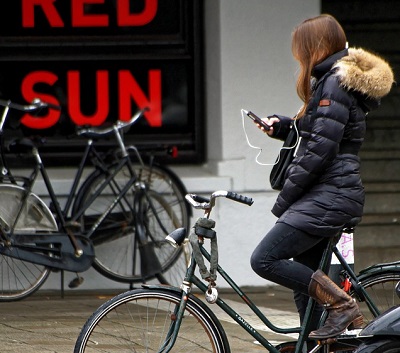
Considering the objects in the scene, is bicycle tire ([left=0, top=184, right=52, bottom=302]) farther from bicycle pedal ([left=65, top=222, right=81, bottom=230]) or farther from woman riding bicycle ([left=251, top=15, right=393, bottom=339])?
woman riding bicycle ([left=251, top=15, right=393, bottom=339])

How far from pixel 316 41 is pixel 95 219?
3.93m

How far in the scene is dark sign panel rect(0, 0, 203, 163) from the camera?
9.42 m

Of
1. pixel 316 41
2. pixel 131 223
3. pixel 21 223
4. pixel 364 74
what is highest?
pixel 316 41

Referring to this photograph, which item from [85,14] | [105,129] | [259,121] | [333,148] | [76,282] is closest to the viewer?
[333,148]

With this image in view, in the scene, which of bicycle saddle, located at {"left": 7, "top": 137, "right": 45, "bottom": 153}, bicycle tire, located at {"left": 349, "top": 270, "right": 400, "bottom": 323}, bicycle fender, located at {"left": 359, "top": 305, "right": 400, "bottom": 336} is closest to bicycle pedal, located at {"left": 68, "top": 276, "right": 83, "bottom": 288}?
bicycle saddle, located at {"left": 7, "top": 137, "right": 45, "bottom": 153}

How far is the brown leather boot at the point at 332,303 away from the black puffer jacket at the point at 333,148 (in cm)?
24

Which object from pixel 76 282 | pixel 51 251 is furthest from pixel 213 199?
pixel 76 282

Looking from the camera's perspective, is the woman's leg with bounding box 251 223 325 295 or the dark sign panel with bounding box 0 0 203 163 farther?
the dark sign panel with bounding box 0 0 203 163

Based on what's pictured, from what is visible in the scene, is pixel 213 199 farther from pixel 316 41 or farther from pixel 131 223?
pixel 131 223

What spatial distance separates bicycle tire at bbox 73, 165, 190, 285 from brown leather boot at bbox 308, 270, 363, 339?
372 centimetres

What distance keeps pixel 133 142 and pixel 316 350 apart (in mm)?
4597

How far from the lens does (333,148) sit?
514cm

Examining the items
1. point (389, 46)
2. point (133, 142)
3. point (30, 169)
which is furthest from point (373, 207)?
point (30, 169)

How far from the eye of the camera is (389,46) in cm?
1005
